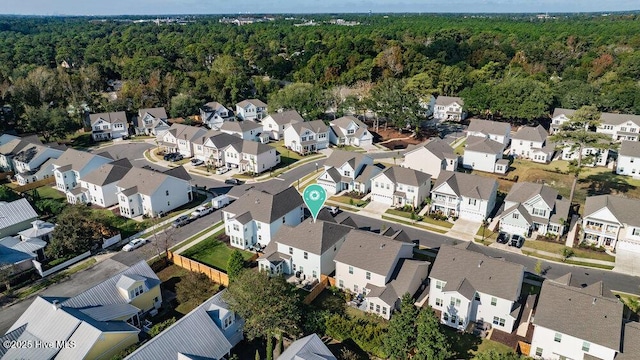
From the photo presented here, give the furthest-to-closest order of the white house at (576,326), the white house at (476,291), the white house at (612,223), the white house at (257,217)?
the white house at (257,217) < the white house at (612,223) < the white house at (476,291) < the white house at (576,326)

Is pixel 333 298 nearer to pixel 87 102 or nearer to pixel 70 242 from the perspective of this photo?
pixel 70 242

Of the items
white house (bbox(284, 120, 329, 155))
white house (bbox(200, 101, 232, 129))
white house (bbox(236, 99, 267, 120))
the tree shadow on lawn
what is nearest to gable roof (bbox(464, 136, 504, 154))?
the tree shadow on lawn

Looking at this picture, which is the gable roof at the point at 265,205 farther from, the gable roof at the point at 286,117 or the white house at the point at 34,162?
the gable roof at the point at 286,117

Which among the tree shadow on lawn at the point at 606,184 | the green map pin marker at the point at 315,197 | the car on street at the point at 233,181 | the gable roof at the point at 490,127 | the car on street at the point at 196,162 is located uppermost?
the green map pin marker at the point at 315,197

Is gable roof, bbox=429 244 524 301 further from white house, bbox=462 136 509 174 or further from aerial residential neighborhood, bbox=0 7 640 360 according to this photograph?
white house, bbox=462 136 509 174

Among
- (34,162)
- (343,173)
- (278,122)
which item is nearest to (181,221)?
(343,173)

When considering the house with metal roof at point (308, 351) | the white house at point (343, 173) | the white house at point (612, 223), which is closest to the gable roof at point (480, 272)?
the house with metal roof at point (308, 351)

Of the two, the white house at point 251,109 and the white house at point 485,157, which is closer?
the white house at point 485,157
